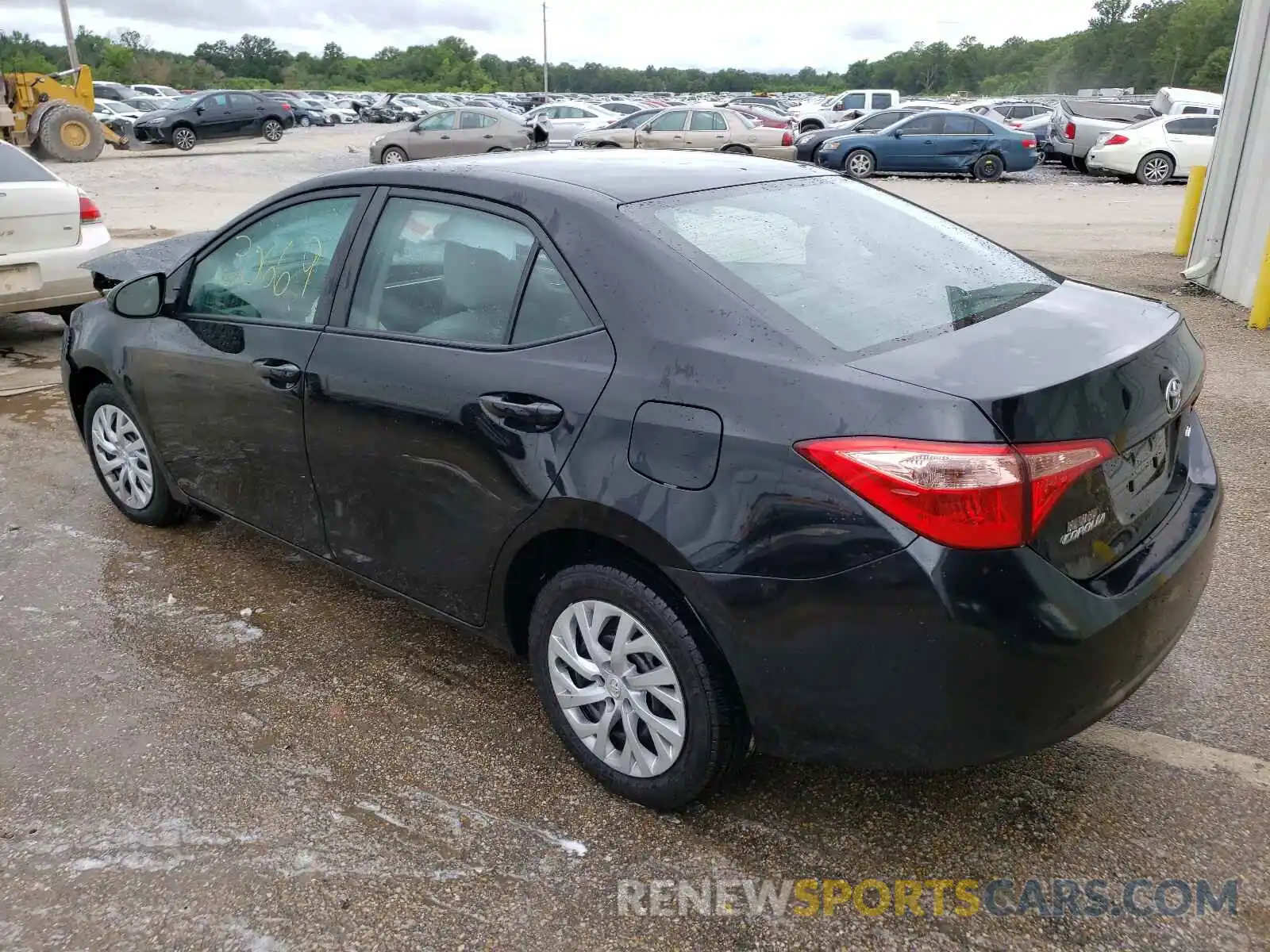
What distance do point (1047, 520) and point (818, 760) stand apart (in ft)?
2.37

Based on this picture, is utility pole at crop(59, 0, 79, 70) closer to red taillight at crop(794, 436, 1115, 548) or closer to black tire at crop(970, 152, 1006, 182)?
black tire at crop(970, 152, 1006, 182)

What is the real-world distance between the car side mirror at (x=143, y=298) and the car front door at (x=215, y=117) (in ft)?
105

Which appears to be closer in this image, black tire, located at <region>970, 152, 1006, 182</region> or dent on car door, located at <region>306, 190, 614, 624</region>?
dent on car door, located at <region>306, 190, 614, 624</region>

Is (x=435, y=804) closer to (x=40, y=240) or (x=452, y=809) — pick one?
(x=452, y=809)

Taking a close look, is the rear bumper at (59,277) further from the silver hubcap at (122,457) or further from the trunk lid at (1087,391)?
the trunk lid at (1087,391)

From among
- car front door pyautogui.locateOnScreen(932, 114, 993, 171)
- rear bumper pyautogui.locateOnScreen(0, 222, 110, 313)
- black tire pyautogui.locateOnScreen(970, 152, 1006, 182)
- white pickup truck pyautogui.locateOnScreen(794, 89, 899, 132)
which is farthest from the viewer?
white pickup truck pyautogui.locateOnScreen(794, 89, 899, 132)

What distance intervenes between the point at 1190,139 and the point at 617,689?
21392 millimetres

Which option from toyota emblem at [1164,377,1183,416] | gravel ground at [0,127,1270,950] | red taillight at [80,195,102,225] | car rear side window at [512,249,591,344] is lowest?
gravel ground at [0,127,1270,950]

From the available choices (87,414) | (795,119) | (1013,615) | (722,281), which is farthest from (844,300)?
(795,119)

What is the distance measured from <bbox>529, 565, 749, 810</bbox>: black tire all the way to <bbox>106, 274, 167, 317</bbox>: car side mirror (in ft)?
7.18

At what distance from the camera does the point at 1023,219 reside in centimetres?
1491

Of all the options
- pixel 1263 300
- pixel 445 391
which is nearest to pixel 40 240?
pixel 445 391

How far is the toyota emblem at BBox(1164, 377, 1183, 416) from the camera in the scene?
2.40m

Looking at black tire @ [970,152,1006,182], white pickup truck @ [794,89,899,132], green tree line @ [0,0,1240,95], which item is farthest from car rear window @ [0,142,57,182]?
green tree line @ [0,0,1240,95]
